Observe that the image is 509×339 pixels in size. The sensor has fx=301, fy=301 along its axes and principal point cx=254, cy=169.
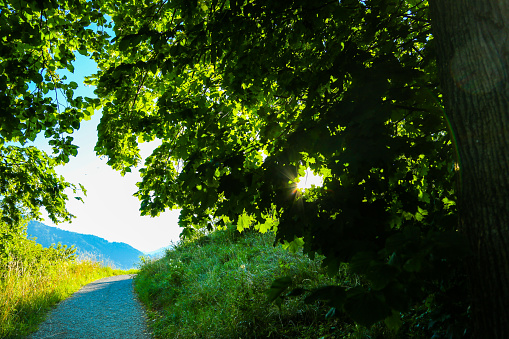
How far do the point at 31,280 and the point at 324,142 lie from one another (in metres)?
9.19

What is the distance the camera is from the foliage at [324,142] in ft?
5.26

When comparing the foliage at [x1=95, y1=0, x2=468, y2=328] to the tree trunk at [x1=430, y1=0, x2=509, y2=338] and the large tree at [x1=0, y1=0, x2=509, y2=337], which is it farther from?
the tree trunk at [x1=430, y1=0, x2=509, y2=338]

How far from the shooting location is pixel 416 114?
3.02 metres

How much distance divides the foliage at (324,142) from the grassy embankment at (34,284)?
14.5ft

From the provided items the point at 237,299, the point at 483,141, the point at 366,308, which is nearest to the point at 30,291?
the point at 237,299

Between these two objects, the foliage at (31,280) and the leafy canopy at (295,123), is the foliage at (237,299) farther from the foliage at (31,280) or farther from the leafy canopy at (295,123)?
the foliage at (31,280)

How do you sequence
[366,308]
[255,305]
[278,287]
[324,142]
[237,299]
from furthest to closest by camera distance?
[237,299] < [255,305] < [324,142] < [278,287] < [366,308]

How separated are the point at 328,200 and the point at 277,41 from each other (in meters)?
1.84

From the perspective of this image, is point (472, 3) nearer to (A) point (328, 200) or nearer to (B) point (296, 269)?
(A) point (328, 200)

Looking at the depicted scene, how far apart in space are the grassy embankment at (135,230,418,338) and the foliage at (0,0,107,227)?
11.8 feet

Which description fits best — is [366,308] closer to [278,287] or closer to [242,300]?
[278,287]

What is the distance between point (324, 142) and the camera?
6.79 feet

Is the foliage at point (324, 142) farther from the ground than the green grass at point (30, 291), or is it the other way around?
the foliage at point (324, 142)

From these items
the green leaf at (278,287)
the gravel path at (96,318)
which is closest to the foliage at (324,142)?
the green leaf at (278,287)
